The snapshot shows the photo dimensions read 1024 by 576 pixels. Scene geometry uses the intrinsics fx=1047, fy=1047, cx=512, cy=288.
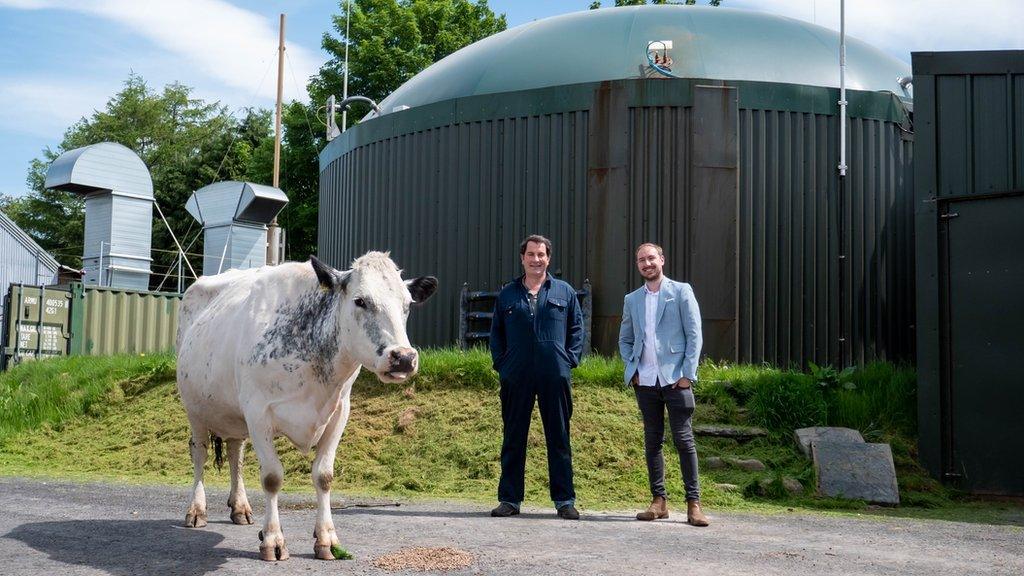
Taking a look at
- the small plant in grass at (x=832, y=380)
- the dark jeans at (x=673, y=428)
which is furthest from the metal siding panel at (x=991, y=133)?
the dark jeans at (x=673, y=428)

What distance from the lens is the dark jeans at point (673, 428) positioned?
7.91m

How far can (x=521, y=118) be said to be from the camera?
50.1ft

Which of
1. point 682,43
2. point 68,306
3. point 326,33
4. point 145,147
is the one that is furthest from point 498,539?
point 145,147

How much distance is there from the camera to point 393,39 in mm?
37906

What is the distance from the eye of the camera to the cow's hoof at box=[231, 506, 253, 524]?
7.46 metres

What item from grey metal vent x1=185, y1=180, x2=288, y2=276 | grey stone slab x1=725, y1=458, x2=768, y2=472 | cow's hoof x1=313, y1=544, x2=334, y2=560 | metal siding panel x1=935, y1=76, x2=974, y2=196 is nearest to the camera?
cow's hoof x1=313, y1=544, x2=334, y2=560

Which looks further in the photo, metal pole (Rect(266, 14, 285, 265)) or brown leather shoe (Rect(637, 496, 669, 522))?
metal pole (Rect(266, 14, 285, 265))

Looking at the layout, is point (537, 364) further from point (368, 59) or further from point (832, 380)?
point (368, 59)

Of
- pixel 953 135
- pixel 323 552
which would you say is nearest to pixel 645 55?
pixel 953 135

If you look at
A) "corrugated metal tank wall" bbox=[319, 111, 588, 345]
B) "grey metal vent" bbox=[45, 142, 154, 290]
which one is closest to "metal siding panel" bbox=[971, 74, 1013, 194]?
"corrugated metal tank wall" bbox=[319, 111, 588, 345]

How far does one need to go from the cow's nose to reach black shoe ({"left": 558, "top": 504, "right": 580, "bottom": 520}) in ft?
8.77

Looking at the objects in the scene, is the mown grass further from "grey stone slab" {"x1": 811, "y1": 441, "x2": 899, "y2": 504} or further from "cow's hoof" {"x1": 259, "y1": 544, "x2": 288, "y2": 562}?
"cow's hoof" {"x1": 259, "y1": 544, "x2": 288, "y2": 562}

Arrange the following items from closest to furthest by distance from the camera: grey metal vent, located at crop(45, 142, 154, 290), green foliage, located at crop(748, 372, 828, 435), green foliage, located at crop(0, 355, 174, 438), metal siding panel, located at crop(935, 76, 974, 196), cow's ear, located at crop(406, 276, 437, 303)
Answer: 1. cow's ear, located at crop(406, 276, 437, 303)
2. metal siding panel, located at crop(935, 76, 974, 196)
3. green foliage, located at crop(748, 372, 828, 435)
4. green foliage, located at crop(0, 355, 174, 438)
5. grey metal vent, located at crop(45, 142, 154, 290)

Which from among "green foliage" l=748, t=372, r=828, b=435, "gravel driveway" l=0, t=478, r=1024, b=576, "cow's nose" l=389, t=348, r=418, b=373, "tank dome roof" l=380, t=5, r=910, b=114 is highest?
"tank dome roof" l=380, t=5, r=910, b=114
